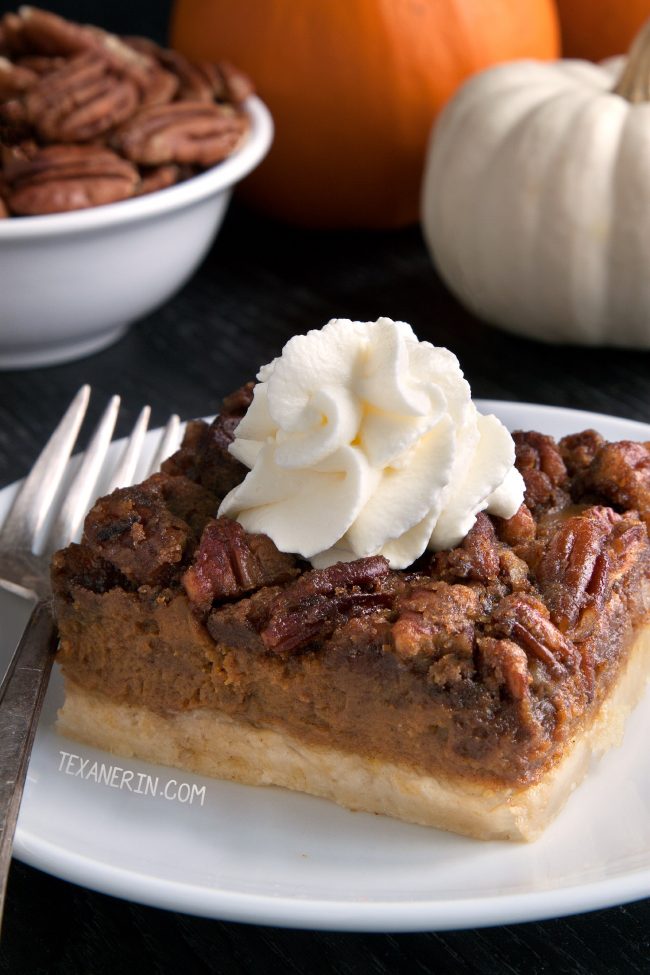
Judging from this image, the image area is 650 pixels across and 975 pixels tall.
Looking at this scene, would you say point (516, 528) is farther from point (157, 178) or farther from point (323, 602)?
point (157, 178)

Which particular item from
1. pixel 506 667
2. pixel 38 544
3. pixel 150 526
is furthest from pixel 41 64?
pixel 506 667

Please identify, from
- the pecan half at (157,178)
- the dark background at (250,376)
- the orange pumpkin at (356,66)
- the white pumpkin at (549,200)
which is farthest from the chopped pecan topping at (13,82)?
the white pumpkin at (549,200)

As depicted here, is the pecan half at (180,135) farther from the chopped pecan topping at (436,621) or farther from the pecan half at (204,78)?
the chopped pecan topping at (436,621)

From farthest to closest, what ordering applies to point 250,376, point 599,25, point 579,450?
point 599,25, point 250,376, point 579,450

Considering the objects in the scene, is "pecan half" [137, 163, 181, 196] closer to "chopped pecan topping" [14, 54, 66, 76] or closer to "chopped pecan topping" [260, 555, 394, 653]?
"chopped pecan topping" [14, 54, 66, 76]

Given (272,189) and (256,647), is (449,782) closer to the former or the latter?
(256,647)

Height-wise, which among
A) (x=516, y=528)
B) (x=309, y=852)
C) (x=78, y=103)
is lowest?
(x=309, y=852)
